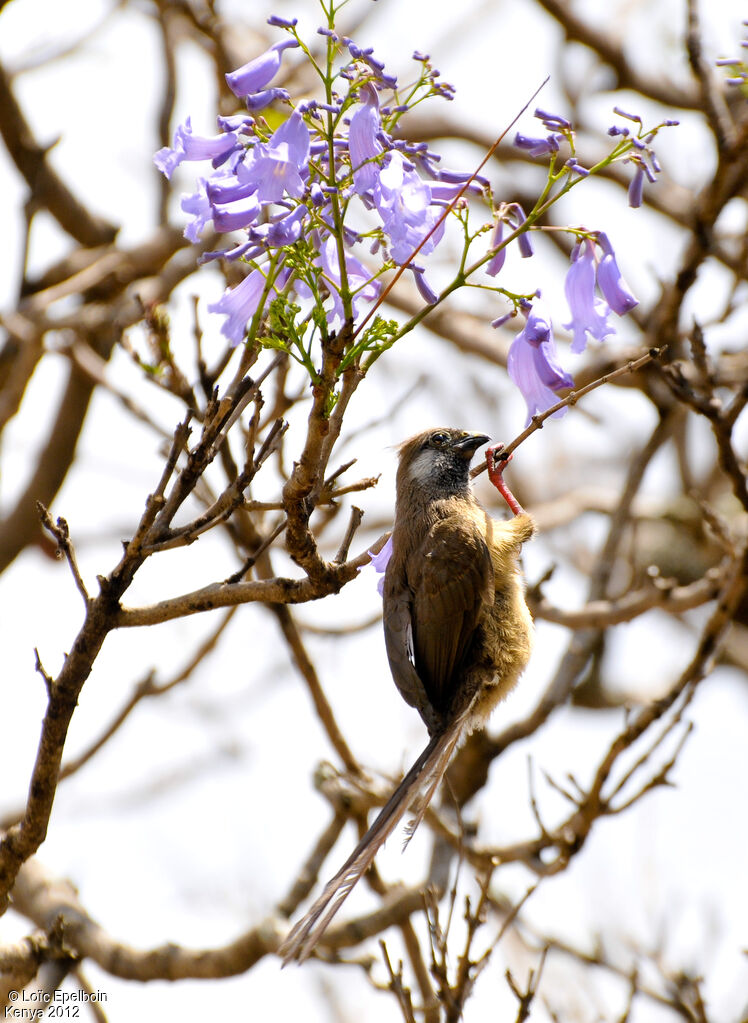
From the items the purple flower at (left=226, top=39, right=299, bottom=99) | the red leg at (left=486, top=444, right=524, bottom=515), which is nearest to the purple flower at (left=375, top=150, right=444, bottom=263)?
the purple flower at (left=226, top=39, right=299, bottom=99)

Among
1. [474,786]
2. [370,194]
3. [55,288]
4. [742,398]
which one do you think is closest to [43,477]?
[55,288]

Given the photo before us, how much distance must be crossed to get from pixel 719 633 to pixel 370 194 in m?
2.49

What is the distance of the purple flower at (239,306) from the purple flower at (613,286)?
0.77 meters

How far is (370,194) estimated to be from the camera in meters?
2.11

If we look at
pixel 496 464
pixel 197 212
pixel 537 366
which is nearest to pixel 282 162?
pixel 197 212

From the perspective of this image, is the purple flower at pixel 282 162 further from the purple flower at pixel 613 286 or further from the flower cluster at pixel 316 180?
the purple flower at pixel 613 286

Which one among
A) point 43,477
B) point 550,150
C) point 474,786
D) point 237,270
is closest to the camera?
point 550,150

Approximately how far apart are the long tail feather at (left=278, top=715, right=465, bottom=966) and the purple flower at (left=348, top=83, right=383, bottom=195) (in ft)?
4.87

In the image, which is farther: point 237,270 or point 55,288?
point 55,288

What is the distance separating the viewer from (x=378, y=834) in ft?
8.63

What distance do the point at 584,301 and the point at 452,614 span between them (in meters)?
1.07

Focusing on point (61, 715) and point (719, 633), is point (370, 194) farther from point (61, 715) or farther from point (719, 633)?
point (719, 633)

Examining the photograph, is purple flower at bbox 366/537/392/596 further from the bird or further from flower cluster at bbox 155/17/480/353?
flower cluster at bbox 155/17/480/353

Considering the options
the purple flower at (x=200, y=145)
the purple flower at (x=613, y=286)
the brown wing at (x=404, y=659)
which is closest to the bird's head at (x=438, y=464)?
the brown wing at (x=404, y=659)
